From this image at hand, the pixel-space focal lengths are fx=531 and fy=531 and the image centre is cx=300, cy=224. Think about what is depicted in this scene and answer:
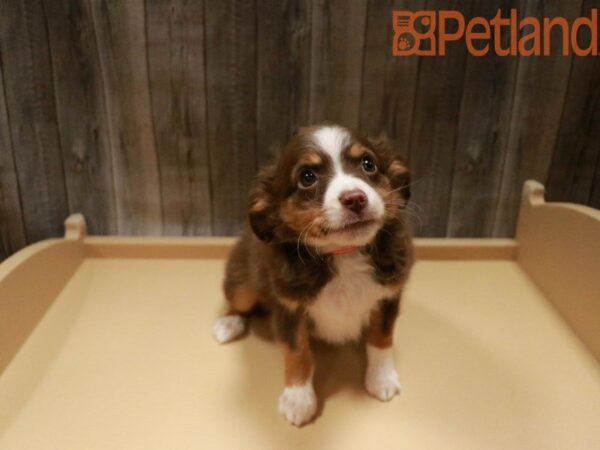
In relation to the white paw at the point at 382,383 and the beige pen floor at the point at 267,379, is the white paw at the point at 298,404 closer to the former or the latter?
the beige pen floor at the point at 267,379

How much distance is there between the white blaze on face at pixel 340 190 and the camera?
0.99 metres

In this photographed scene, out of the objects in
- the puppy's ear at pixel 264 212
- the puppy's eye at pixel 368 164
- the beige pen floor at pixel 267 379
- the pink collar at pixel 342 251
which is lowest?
the beige pen floor at pixel 267 379

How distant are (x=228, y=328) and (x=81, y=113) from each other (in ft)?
2.61

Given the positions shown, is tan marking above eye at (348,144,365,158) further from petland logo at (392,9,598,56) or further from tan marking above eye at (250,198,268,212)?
petland logo at (392,9,598,56)

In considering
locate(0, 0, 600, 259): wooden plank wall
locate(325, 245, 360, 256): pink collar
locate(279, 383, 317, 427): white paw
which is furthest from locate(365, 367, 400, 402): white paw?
locate(0, 0, 600, 259): wooden plank wall

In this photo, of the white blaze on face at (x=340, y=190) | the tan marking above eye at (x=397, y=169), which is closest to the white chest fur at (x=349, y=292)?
the white blaze on face at (x=340, y=190)

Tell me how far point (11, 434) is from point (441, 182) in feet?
4.42

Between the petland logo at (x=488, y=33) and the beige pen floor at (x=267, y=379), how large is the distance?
2.28 feet

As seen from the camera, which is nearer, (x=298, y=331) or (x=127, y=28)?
(x=298, y=331)

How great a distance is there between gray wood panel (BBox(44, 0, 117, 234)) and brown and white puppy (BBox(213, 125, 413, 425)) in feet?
2.32

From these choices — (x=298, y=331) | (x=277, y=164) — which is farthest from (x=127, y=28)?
(x=298, y=331)

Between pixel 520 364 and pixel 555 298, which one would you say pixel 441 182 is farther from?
pixel 520 364

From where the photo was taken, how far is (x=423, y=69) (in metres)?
1.56

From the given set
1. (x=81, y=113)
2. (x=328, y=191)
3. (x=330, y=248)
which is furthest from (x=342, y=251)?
(x=81, y=113)
